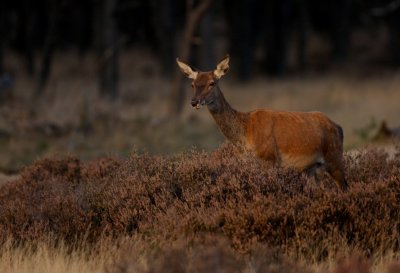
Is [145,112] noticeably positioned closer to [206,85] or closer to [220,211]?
[206,85]

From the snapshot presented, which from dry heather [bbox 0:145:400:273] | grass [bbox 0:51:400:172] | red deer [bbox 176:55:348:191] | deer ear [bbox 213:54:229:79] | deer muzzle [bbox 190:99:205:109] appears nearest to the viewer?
dry heather [bbox 0:145:400:273]

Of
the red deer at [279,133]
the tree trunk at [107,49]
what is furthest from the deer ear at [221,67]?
the tree trunk at [107,49]

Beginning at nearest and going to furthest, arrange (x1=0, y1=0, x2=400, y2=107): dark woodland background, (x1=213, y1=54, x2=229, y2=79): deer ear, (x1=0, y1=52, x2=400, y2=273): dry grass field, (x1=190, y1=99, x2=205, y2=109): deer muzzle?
(x1=0, y1=52, x2=400, y2=273): dry grass field
(x1=190, y1=99, x2=205, y2=109): deer muzzle
(x1=213, y1=54, x2=229, y2=79): deer ear
(x1=0, y1=0, x2=400, y2=107): dark woodland background

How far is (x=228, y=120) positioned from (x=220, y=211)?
86.1 inches

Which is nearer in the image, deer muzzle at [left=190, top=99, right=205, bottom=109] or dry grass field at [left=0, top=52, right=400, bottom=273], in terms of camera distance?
dry grass field at [left=0, top=52, right=400, bottom=273]

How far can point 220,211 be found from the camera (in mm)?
8398

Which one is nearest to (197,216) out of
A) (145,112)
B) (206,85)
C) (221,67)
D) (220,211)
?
(220,211)

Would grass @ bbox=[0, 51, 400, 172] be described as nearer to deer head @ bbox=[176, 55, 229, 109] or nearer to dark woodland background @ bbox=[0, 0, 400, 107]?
dark woodland background @ bbox=[0, 0, 400, 107]

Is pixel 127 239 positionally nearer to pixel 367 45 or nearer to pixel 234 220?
pixel 234 220

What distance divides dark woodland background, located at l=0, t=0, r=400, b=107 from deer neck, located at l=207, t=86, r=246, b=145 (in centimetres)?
2007

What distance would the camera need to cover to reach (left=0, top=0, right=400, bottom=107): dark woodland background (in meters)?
35.2

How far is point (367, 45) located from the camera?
1874 inches

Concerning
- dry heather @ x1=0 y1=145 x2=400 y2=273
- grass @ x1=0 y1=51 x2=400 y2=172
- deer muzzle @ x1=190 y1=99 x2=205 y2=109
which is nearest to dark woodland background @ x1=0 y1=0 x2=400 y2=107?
grass @ x1=0 y1=51 x2=400 y2=172

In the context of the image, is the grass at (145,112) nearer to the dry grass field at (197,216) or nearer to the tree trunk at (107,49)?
the tree trunk at (107,49)
